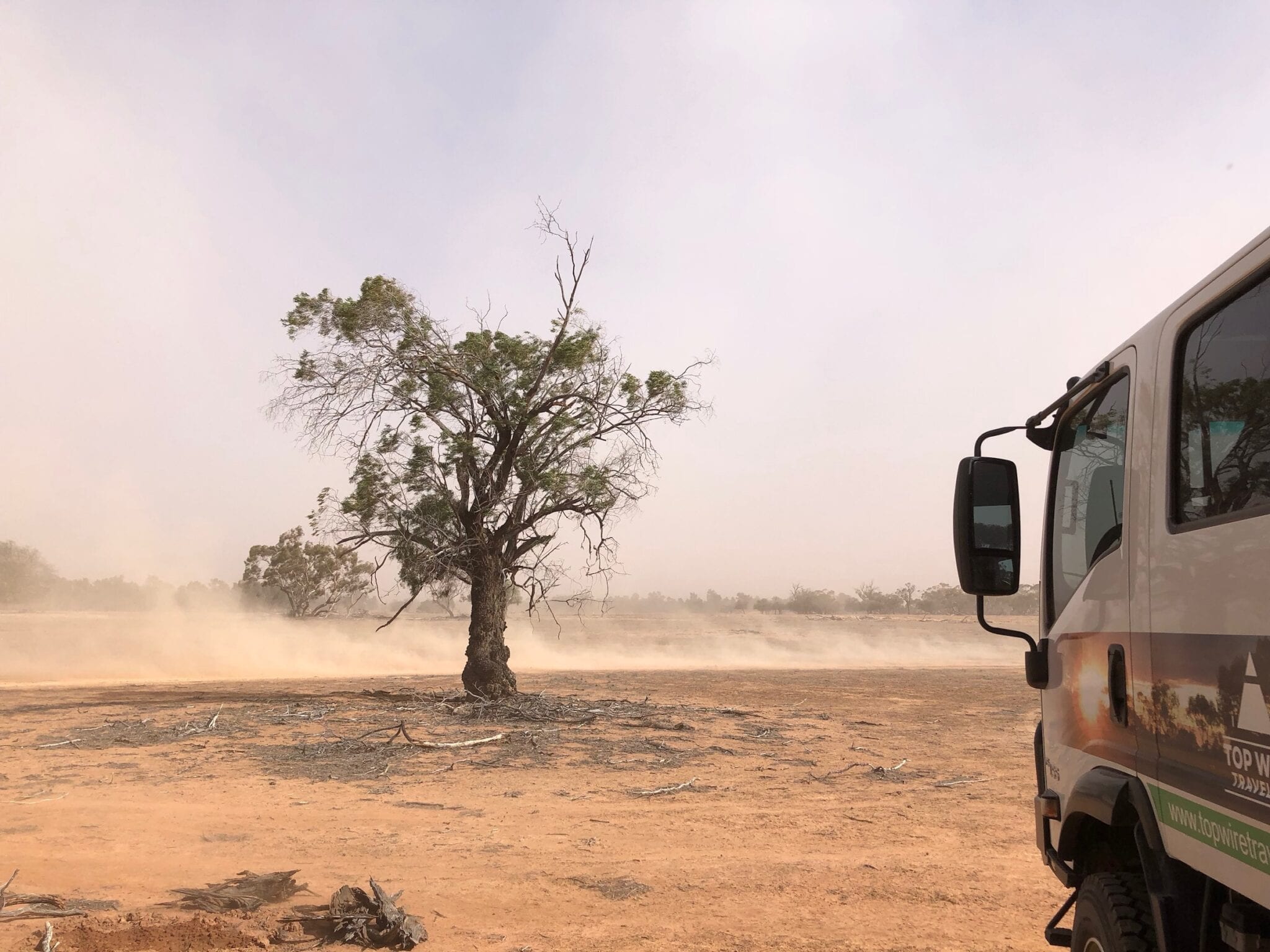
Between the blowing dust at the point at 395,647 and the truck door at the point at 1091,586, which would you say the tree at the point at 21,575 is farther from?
the truck door at the point at 1091,586

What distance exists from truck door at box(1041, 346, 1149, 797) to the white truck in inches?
0.4

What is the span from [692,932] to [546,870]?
72.9 inches

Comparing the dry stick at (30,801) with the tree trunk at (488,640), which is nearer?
the dry stick at (30,801)

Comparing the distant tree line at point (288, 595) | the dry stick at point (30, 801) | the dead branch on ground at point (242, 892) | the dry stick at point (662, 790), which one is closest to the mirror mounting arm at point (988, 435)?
the dead branch on ground at point (242, 892)

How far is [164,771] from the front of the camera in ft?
38.6

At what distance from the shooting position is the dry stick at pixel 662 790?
419 inches

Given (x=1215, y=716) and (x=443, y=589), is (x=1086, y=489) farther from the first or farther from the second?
(x=443, y=589)

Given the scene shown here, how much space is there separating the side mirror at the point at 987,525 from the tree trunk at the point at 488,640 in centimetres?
1581

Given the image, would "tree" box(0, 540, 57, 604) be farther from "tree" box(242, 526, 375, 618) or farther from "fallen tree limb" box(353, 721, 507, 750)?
"fallen tree limb" box(353, 721, 507, 750)

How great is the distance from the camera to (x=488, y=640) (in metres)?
18.8

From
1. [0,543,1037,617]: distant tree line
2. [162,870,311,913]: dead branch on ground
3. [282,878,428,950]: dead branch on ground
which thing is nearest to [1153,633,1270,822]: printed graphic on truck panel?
[282,878,428,950]: dead branch on ground

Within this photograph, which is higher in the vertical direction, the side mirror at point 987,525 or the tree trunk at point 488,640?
the side mirror at point 987,525

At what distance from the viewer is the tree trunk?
18.6 meters

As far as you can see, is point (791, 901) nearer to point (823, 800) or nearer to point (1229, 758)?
point (823, 800)
